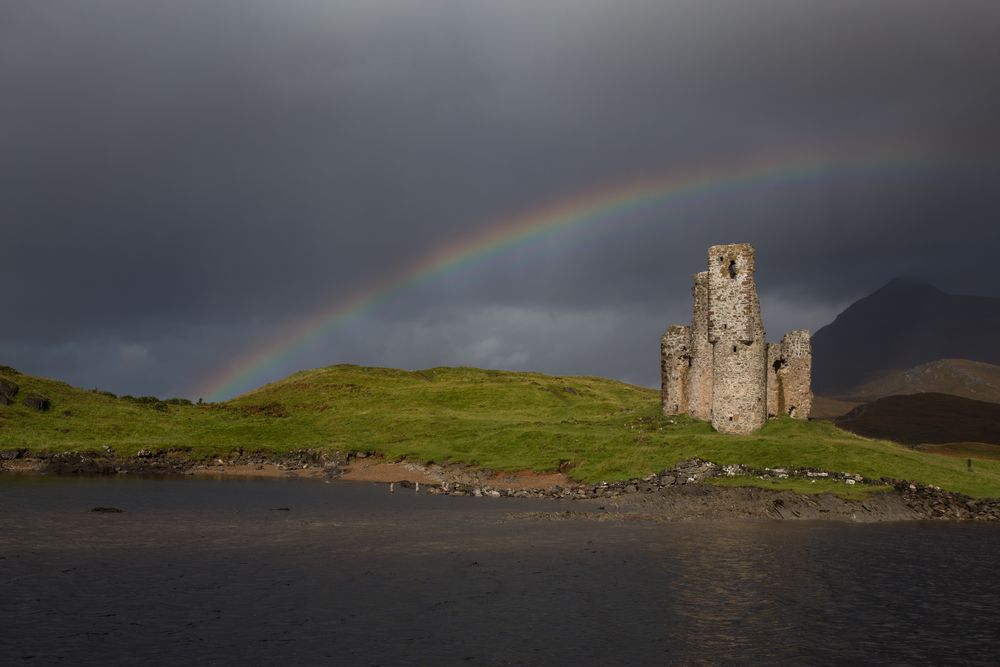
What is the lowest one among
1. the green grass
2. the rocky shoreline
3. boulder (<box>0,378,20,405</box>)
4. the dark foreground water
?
the dark foreground water

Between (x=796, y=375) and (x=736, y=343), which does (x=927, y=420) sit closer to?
(x=796, y=375)

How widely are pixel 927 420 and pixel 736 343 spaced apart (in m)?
78.7

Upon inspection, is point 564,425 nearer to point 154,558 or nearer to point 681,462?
point 681,462

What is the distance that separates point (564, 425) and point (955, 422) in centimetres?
7895

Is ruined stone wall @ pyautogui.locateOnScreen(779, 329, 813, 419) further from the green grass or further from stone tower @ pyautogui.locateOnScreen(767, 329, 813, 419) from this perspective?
the green grass

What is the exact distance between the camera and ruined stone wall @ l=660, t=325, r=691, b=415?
75.1 meters

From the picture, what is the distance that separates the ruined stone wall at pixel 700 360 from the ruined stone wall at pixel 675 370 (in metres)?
2.52

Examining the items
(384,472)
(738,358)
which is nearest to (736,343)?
(738,358)

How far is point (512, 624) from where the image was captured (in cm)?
2219

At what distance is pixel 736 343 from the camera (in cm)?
6438

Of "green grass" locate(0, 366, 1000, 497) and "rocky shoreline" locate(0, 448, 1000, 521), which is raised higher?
"green grass" locate(0, 366, 1000, 497)

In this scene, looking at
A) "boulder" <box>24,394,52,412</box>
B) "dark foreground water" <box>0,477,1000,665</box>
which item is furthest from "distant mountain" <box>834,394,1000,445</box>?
"boulder" <box>24,394,52,412</box>

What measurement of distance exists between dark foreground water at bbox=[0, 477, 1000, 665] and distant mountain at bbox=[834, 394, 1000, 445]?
76323 millimetres

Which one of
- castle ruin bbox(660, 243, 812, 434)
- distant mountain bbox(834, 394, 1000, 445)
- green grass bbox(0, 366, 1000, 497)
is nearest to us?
green grass bbox(0, 366, 1000, 497)
